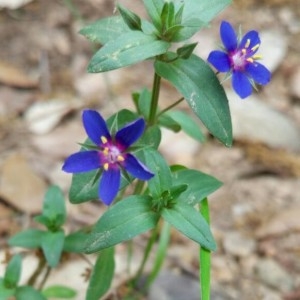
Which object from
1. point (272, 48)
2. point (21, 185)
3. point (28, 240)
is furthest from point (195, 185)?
point (272, 48)

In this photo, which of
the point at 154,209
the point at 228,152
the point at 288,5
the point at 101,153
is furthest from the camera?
Result: the point at 288,5

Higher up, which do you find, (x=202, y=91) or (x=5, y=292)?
(x=202, y=91)

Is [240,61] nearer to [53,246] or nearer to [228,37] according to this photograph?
[228,37]

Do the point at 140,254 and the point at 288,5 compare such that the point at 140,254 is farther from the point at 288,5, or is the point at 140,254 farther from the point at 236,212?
the point at 288,5

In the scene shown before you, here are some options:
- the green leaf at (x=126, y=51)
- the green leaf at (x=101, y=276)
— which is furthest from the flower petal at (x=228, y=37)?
the green leaf at (x=101, y=276)

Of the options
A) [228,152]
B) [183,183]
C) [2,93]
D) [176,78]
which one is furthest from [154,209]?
[2,93]

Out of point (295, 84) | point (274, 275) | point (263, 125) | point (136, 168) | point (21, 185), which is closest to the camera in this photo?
point (136, 168)
